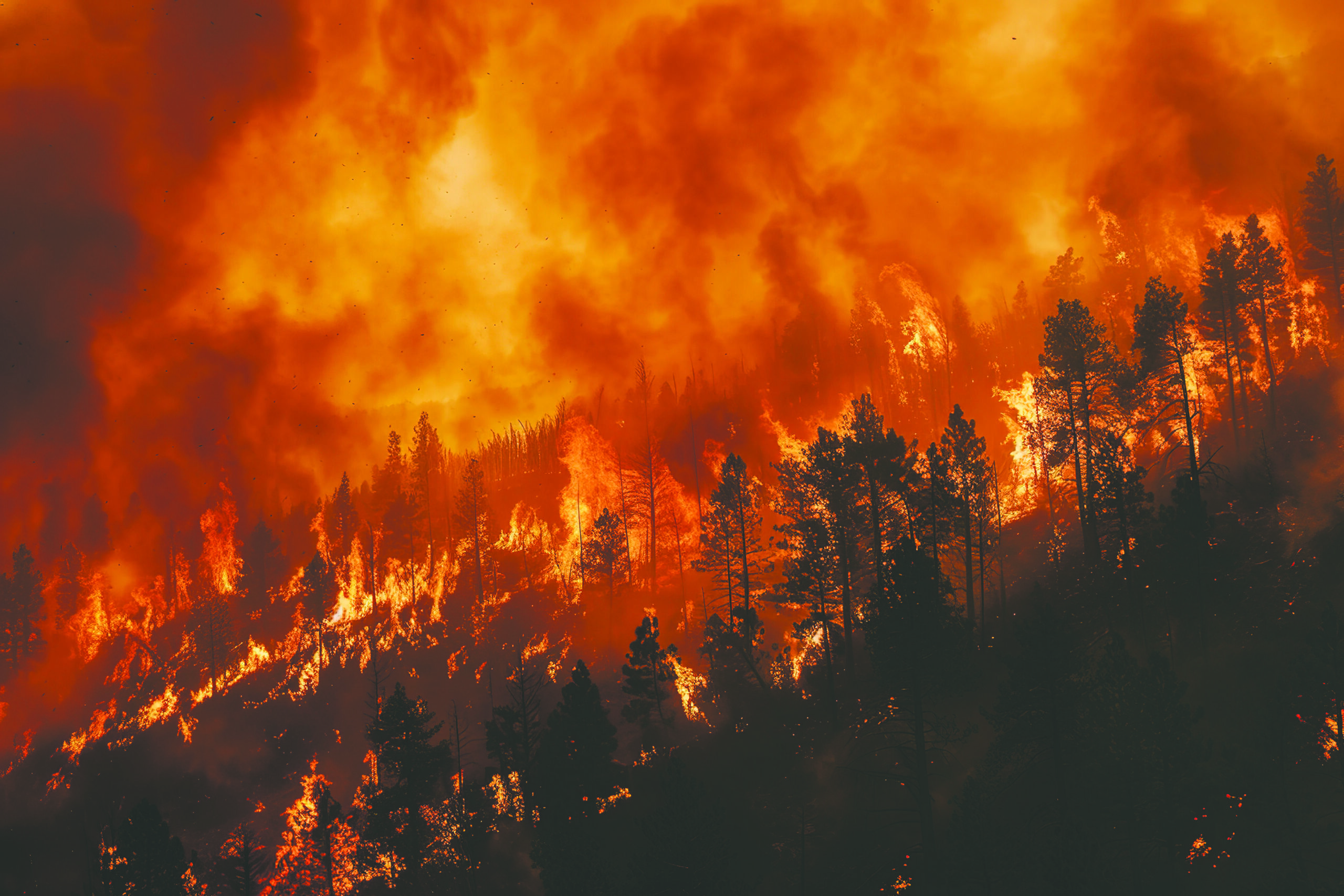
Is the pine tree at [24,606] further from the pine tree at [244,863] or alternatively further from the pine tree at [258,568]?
the pine tree at [244,863]

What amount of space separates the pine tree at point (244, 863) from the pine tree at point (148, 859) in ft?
7.52

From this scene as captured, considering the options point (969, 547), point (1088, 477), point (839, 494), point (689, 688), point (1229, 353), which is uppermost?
point (1229, 353)

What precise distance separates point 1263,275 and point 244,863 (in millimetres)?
77886

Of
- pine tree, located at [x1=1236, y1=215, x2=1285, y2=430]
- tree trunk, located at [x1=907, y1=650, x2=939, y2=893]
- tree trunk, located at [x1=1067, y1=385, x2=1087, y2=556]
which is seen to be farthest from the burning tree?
pine tree, located at [x1=1236, y1=215, x2=1285, y2=430]

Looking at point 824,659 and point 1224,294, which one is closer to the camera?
point 824,659

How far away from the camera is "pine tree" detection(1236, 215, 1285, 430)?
49.0m

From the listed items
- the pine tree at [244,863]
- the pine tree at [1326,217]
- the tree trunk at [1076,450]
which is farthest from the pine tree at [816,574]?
the pine tree at [1326,217]

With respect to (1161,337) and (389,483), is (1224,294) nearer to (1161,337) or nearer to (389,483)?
(1161,337)

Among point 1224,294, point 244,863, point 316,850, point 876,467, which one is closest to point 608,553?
point 316,850

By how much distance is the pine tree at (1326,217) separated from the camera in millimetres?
52438

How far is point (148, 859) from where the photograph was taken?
131 feet

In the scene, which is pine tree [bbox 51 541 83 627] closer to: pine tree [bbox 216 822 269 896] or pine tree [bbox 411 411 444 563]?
pine tree [bbox 411 411 444 563]

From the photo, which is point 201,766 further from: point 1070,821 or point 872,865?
point 1070,821

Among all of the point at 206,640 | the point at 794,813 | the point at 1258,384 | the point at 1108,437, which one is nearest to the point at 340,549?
the point at 206,640
